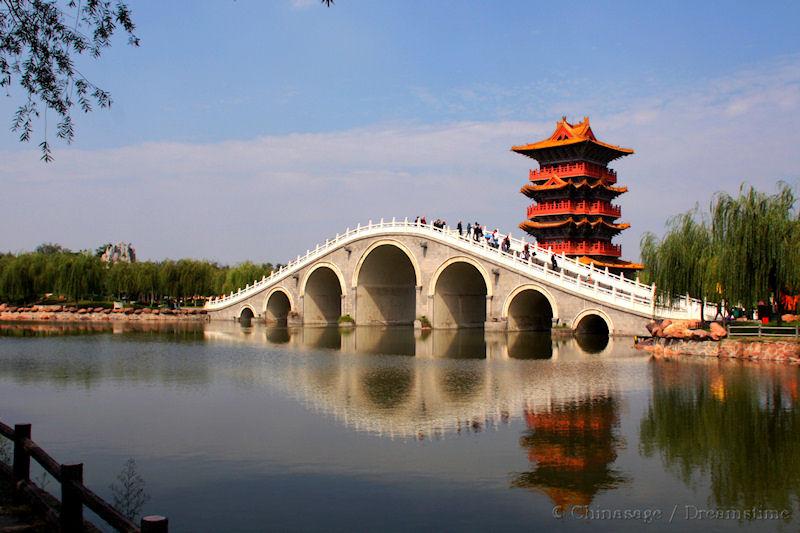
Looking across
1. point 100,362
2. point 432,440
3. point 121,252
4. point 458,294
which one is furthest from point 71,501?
point 121,252

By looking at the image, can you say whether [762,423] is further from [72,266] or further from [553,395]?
[72,266]

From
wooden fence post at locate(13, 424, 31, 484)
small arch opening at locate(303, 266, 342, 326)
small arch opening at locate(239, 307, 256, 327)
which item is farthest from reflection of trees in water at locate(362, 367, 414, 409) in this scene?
small arch opening at locate(239, 307, 256, 327)

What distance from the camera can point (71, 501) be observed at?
5.32 metres

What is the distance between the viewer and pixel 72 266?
51.7 meters

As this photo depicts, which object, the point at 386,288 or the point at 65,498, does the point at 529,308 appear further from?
the point at 65,498

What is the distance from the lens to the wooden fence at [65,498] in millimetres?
4551

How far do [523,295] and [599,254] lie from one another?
6831 mm

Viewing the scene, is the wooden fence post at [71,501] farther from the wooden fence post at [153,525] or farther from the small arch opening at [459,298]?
the small arch opening at [459,298]

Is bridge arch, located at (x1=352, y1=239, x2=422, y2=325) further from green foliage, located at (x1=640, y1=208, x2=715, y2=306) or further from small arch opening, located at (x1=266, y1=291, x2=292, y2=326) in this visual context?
green foliage, located at (x1=640, y1=208, x2=715, y2=306)

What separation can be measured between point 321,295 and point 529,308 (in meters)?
14.2

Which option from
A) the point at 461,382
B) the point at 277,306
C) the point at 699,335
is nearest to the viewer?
the point at 461,382

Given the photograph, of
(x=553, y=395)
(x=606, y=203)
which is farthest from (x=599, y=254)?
(x=553, y=395)

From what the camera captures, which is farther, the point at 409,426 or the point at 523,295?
the point at 523,295

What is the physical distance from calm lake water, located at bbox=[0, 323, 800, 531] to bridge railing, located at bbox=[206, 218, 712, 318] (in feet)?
23.7
